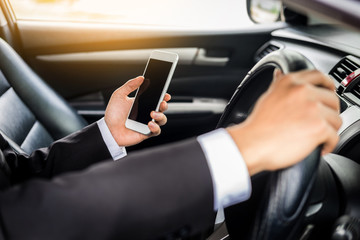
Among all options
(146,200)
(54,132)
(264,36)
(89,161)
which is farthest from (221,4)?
(146,200)

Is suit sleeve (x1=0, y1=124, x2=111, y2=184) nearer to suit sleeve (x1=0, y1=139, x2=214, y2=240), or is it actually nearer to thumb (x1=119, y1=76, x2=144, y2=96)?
thumb (x1=119, y1=76, x2=144, y2=96)

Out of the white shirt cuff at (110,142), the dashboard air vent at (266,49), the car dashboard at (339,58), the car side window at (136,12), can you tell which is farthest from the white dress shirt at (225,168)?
the car side window at (136,12)

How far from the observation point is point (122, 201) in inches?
20.9

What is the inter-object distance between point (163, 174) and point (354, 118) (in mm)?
713

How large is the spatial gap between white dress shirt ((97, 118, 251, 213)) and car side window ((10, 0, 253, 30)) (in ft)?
4.96

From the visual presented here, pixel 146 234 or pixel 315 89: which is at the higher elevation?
pixel 315 89

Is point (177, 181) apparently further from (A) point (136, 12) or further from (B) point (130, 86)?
(A) point (136, 12)

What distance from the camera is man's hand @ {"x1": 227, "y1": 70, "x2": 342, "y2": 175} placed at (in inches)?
21.2

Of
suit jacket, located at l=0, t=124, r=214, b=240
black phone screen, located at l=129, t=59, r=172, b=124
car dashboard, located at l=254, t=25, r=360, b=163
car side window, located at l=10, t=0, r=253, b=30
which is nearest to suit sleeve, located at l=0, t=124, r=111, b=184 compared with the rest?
black phone screen, located at l=129, t=59, r=172, b=124

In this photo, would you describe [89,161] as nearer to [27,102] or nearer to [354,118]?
[27,102]

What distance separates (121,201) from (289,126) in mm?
243

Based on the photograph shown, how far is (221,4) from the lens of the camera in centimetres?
207

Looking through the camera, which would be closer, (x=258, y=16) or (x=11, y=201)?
(x=11, y=201)

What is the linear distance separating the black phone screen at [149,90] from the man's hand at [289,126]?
0.52 meters
